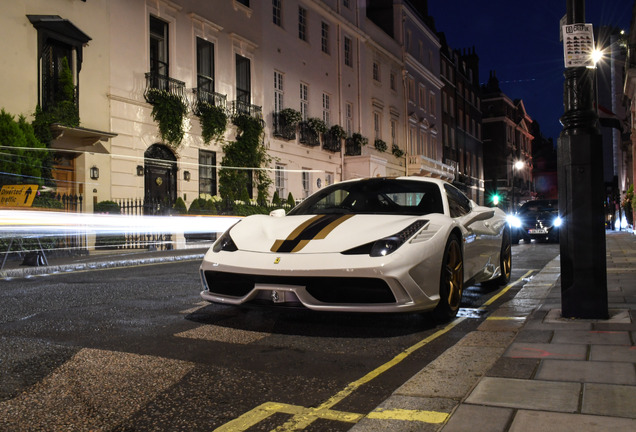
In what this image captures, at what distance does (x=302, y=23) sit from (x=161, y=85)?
427 inches

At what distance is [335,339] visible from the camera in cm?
436

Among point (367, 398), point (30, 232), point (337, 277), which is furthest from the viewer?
point (30, 232)

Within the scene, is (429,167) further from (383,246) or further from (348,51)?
(383,246)

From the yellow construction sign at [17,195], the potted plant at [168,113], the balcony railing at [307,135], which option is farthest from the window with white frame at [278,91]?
the yellow construction sign at [17,195]

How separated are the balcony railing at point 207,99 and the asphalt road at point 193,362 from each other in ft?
48.2

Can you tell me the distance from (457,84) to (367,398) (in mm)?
52372

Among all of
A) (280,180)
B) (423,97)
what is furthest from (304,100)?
(423,97)

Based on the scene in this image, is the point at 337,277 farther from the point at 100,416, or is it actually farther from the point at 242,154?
the point at 242,154

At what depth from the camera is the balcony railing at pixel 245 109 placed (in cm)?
2195

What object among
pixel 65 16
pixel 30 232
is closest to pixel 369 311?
pixel 30 232

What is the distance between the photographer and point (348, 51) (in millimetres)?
31250

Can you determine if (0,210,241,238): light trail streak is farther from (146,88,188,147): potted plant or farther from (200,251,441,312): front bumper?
(200,251,441,312): front bumper

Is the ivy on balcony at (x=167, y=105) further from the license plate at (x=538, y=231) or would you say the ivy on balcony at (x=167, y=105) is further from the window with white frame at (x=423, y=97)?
the window with white frame at (x=423, y=97)

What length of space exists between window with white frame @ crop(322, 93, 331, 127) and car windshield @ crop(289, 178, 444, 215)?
22.6 m
